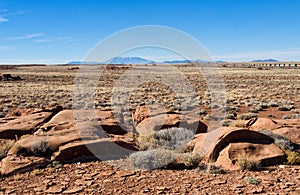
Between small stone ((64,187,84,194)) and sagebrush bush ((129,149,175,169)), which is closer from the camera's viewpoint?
small stone ((64,187,84,194))

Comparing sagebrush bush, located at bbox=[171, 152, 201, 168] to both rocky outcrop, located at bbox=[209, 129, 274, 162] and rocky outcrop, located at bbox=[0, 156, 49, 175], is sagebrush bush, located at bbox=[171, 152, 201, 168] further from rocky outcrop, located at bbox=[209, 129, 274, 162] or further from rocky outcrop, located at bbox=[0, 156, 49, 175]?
rocky outcrop, located at bbox=[0, 156, 49, 175]

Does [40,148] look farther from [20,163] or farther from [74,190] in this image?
[74,190]

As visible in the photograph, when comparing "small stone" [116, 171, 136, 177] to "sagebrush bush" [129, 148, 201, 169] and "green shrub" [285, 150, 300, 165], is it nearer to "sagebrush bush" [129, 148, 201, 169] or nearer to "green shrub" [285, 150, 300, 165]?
"sagebrush bush" [129, 148, 201, 169]

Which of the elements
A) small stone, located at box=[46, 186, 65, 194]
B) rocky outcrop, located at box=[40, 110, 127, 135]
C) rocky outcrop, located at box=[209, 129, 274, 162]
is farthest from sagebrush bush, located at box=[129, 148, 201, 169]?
rocky outcrop, located at box=[40, 110, 127, 135]

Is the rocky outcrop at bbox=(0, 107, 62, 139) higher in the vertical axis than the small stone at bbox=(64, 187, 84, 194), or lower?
higher

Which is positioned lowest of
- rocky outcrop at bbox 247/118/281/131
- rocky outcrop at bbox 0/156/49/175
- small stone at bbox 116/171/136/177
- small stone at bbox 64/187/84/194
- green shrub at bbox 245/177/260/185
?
small stone at bbox 64/187/84/194

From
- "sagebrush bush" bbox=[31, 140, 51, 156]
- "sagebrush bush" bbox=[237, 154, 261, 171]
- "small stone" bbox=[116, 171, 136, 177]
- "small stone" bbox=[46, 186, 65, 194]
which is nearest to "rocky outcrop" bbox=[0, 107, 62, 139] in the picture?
"sagebrush bush" bbox=[31, 140, 51, 156]

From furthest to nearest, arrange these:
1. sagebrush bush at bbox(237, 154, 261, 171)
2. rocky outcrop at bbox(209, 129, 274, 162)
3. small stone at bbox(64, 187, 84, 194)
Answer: rocky outcrop at bbox(209, 129, 274, 162) < sagebrush bush at bbox(237, 154, 261, 171) < small stone at bbox(64, 187, 84, 194)

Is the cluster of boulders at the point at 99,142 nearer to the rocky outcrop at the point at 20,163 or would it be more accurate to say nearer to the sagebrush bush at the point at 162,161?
the rocky outcrop at the point at 20,163

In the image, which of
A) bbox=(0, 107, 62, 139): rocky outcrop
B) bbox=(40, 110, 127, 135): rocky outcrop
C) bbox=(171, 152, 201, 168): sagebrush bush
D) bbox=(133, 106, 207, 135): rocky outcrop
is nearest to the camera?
bbox=(171, 152, 201, 168): sagebrush bush

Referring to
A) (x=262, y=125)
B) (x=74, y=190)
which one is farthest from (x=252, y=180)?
(x=262, y=125)

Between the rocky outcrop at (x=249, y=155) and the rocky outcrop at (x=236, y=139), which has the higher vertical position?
the rocky outcrop at (x=236, y=139)

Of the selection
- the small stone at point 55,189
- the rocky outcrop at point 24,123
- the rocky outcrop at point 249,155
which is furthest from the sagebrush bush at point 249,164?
the rocky outcrop at point 24,123

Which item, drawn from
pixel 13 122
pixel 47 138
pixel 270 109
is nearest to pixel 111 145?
pixel 47 138
